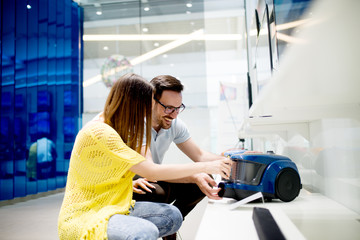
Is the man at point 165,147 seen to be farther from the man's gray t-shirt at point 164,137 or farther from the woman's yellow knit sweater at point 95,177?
the woman's yellow knit sweater at point 95,177

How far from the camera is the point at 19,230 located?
2375 millimetres

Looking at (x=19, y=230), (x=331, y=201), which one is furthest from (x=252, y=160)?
(x=19, y=230)

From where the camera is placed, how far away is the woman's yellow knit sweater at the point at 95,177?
2.94 feet

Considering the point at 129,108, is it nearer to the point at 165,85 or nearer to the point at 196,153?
the point at 165,85

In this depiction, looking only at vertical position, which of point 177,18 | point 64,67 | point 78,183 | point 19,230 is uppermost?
point 177,18

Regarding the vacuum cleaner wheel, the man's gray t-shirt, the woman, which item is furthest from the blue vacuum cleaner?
the man's gray t-shirt

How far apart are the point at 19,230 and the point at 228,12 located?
4.45 m

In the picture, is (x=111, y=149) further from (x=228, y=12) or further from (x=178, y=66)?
(x=228, y=12)

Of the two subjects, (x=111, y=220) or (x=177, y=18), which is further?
(x=177, y=18)

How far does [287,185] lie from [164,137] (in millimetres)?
803

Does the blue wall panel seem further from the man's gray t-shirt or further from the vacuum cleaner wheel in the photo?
the vacuum cleaner wheel

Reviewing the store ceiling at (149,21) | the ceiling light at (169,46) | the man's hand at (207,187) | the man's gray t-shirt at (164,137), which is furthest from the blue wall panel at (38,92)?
the man's hand at (207,187)

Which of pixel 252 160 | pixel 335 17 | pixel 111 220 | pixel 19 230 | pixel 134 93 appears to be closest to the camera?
pixel 335 17

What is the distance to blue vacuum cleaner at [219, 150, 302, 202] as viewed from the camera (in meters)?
1.11
